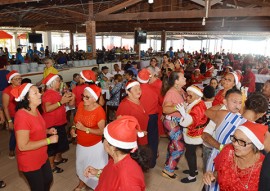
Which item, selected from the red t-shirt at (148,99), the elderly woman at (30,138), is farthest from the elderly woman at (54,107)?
the red t-shirt at (148,99)

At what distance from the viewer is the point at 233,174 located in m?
1.57

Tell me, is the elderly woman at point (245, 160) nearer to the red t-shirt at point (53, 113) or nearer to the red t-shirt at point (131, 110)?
the red t-shirt at point (131, 110)

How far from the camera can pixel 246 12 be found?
23.5 feet

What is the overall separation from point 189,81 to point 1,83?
4749mm

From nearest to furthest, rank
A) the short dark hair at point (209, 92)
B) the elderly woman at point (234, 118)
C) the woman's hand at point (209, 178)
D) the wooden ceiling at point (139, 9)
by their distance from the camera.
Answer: the woman's hand at point (209, 178)
the elderly woman at point (234, 118)
the short dark hair at point (209, 92)
the wooden ceiling at point (139, 9)

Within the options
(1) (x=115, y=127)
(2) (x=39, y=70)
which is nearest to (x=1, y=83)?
(2) (x=39, y=70)

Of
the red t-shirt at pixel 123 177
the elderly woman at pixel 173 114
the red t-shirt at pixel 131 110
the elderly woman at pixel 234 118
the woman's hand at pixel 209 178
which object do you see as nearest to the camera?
the red t-shirt at pixel 123 177

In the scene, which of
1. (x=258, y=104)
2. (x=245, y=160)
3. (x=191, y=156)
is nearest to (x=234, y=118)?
(x=258, y=104)

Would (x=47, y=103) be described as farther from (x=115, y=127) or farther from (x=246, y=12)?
(x=246, y=12)

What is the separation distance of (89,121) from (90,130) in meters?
0.11

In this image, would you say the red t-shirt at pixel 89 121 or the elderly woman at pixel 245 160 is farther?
the red t-shirt at pixel 89 121

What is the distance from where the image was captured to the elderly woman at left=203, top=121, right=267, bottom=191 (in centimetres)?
147

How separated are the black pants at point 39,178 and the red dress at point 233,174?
1.65 m

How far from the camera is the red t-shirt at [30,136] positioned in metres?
2.10
